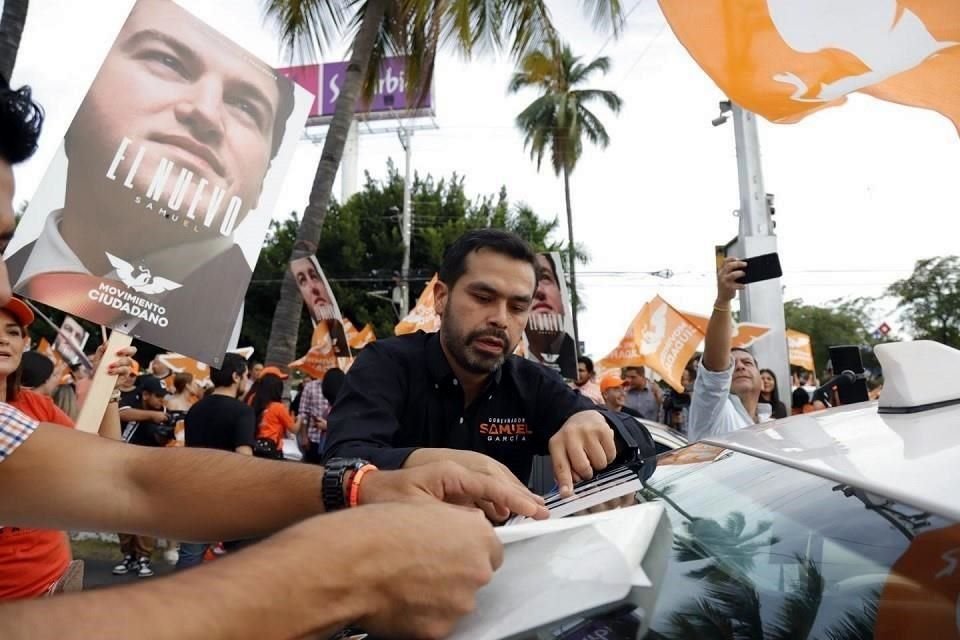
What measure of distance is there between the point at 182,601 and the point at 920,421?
3.87 feet

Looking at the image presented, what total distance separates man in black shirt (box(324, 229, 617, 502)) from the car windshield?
0.79 m

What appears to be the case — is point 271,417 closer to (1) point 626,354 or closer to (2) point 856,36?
(1) point 626,354

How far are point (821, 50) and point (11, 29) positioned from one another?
19.8ft

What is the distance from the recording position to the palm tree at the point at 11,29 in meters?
5.60

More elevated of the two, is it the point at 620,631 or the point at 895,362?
the point at 895,362

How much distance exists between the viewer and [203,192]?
123 inches

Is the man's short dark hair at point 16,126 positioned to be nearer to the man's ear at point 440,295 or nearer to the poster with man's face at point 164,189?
the man's ear at point 440,295

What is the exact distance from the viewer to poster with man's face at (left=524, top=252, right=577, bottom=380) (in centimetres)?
755

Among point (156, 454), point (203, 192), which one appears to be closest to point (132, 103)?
point (203, 192)

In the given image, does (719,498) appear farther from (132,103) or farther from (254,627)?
(132,103)

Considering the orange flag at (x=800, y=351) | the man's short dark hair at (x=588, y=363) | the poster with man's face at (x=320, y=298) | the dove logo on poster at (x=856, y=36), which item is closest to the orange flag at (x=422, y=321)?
the poster with man's face at (x=320, y=298)

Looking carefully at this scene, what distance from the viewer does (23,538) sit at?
7.70 ft

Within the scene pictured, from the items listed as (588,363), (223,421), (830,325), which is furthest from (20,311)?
(830,325)

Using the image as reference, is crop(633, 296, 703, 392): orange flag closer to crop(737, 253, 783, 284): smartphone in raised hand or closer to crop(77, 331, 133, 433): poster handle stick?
crop(737, 253, 783, 284): smartphone in raised hand
